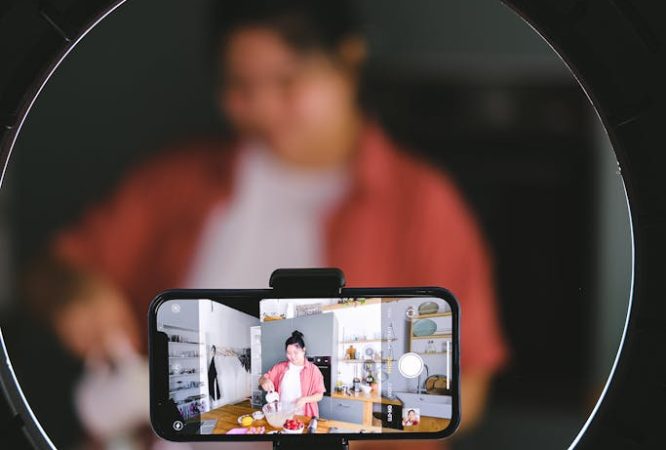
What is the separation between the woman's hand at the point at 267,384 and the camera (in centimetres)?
36

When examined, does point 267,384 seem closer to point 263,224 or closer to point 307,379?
point 307,379

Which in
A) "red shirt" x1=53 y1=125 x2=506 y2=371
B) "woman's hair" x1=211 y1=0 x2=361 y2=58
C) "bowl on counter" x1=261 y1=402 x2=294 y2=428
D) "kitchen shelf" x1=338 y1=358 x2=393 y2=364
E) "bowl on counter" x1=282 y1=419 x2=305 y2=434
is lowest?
"bowl on counter" x1=282 y1=419 x2=305 y2=434

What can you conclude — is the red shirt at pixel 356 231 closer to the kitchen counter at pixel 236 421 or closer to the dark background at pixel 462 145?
the dark background at pixel 462 145

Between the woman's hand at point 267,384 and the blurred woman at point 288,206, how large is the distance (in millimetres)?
1353

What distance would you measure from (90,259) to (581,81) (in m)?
1.67

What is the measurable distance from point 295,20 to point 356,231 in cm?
59

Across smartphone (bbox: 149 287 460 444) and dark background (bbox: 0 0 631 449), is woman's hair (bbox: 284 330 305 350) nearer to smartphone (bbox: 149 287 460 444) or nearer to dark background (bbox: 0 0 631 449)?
smartphone (bbox: 149 287 460 444)

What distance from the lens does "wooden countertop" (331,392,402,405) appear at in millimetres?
365

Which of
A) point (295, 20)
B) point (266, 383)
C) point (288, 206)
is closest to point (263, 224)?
point (288, 206)

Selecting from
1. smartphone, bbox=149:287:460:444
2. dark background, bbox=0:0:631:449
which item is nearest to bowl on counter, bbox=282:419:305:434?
smartphone, bbox=149:287:460:444

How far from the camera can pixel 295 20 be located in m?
1.71

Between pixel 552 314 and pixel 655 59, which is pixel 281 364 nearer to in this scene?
pixel 655 59

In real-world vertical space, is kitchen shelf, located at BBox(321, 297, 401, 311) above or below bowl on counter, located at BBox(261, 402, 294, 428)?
above

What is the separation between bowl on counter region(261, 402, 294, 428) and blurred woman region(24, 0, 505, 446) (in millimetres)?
1356
